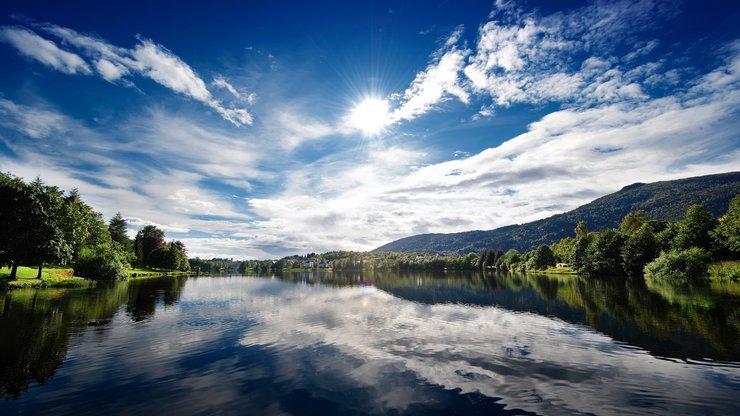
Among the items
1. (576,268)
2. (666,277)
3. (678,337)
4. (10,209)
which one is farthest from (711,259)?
(10,209)

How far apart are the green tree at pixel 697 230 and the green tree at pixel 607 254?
19.2 meters

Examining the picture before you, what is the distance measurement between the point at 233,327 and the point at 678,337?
1475 inches

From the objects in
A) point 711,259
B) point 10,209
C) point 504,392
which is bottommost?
point 504,392

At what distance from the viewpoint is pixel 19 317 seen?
108ft

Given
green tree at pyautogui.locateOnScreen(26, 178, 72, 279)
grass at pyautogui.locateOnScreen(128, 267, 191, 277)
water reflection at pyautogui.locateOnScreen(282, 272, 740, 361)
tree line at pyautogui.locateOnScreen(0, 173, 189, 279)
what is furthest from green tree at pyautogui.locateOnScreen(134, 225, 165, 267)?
water reflection at pyautogui.locateOnScreen(282, 272, 740, 361)

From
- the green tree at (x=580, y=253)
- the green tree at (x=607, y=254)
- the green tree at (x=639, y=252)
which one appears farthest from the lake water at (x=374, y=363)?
the green tree at (x=580, y=253)

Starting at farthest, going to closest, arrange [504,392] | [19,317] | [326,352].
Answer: [19,317], [326,352], [504,392]

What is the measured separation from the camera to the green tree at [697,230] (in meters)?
94.0

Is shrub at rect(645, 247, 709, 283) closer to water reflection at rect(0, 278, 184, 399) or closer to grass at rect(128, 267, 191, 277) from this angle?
water reflection at rect(0, 278, 184, 399)

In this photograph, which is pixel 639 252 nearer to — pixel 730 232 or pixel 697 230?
pixel 697 230

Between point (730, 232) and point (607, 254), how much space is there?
36.6m

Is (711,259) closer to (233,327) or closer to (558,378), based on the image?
(558,378)

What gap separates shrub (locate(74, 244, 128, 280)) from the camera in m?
88.9

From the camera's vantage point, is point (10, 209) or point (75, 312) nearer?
point (75, 312)
